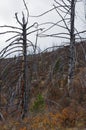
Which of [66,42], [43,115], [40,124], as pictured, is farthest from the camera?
[66,42]

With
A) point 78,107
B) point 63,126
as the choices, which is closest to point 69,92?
point 78,107

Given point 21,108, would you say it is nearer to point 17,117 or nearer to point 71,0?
point 17,117

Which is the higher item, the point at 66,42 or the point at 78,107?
the point at 66,42

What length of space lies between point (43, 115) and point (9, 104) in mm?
1120

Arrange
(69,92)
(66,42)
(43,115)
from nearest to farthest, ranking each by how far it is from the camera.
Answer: (43,115) → (66,42) → (69,92)

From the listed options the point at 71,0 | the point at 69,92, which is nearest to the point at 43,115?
the point at 69,92

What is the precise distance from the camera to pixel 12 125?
37.2 ft

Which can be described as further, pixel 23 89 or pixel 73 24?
pixel 73 24

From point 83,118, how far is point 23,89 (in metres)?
2.22

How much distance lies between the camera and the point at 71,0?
13.2 metres

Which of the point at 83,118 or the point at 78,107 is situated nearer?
the point at 83,118

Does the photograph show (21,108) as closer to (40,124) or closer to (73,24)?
(40,124)

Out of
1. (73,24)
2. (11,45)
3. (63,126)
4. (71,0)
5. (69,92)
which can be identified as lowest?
(63,126)

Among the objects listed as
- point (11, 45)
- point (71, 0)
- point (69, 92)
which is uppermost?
point (71, 0)
